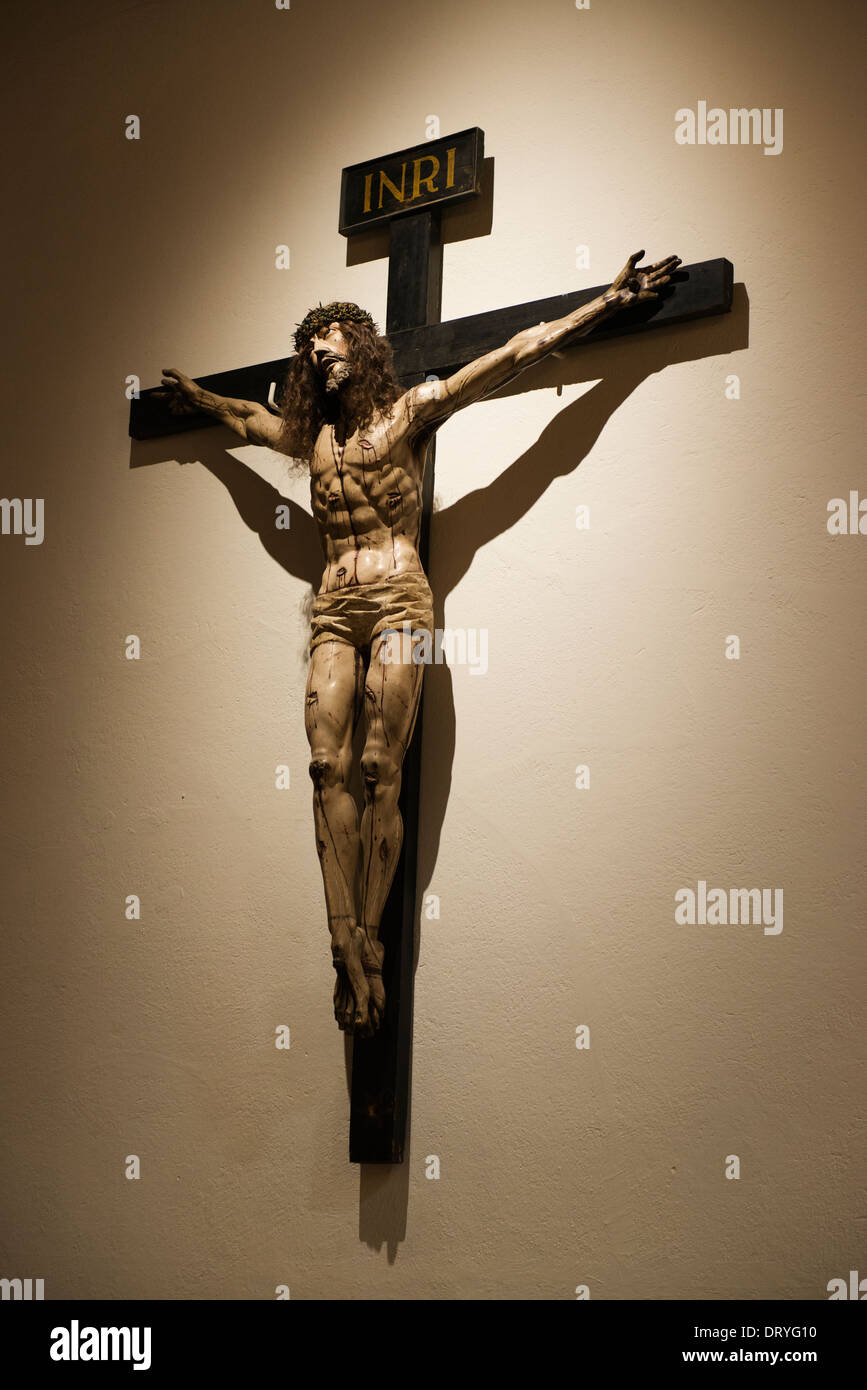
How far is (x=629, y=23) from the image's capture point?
349 cm

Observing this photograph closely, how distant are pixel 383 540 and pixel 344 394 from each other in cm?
36

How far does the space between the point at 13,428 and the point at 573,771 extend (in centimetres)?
214

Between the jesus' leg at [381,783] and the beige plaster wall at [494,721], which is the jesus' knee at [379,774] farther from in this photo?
the beige plaster wall at [494,721]

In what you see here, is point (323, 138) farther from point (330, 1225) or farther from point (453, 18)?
point (330, 1225)

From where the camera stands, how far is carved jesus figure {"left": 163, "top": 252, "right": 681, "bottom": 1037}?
307cm

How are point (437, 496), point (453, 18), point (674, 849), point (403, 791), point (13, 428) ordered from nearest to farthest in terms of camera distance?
1. point (674, 849)
2. point (403, 791)
3. point (437, 496)
4. point (453, 18)
5. point (13, 428)

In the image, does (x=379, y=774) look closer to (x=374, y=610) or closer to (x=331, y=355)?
(x=374, y=610)

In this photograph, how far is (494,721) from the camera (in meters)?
3.26

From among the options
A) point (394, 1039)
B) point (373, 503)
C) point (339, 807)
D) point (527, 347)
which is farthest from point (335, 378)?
point (394, 1039)

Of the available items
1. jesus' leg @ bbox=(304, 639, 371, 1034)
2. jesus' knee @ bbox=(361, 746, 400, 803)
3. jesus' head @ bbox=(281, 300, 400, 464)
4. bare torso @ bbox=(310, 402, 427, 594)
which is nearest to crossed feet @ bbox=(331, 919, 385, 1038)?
jesus' leg @ bbox=(304, 639, 371, 1034)

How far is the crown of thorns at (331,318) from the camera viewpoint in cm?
333

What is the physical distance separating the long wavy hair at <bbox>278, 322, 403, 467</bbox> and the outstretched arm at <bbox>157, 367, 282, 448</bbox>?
0.08 m

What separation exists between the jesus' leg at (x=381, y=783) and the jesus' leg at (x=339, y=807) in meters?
0.03

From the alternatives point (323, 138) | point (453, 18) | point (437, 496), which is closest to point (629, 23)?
point (453, 18)
